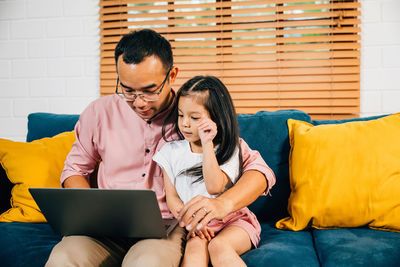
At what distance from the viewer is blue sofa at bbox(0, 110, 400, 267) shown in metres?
1.17

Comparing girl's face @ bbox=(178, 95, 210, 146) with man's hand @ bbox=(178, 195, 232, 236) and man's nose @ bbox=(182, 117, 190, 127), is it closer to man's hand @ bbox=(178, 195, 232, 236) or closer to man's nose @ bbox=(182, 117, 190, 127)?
man's nose @ bbox=(182, 117, 190, 127)

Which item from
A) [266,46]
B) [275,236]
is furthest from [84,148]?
[266,46]

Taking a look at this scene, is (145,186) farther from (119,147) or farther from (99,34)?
(99,34)

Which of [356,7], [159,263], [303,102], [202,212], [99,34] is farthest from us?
[99,34]

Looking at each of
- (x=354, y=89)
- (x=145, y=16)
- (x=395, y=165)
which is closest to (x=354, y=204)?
(x=395, y=165)

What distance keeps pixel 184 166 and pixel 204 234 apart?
272 millimetres

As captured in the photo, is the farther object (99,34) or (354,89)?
(99,34)

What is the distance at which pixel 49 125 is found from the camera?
6.09 ft

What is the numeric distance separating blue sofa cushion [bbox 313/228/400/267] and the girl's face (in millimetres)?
620

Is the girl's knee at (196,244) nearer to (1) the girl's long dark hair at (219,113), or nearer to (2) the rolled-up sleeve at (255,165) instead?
(1) the girl's long dark hair at (219,113)

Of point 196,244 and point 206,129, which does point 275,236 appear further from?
point 206,129

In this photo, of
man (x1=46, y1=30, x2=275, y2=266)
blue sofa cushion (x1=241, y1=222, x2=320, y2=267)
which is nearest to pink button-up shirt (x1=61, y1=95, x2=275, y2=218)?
man (x1=46, y1=30, x2=275, y2=266)

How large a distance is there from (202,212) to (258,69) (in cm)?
146

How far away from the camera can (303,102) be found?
228 centimetres
